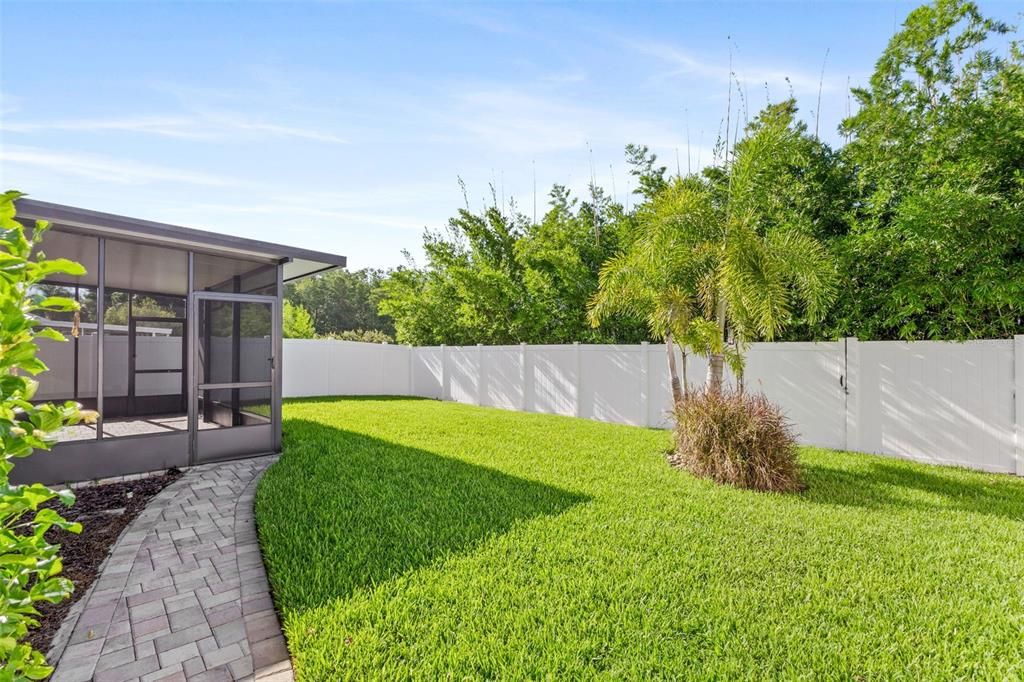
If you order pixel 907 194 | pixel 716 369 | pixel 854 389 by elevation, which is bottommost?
pixel 854 389

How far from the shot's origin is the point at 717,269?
5.93m

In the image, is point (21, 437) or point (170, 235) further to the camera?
point (170, 235)

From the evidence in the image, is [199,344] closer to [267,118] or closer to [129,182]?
[129,182]

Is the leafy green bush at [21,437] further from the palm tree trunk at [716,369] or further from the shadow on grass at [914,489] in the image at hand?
the palm tree trunk at [716,369]

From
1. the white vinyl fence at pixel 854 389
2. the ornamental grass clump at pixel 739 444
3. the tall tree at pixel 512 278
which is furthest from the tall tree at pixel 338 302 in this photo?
the ornamental grass clump at pixel 739 444

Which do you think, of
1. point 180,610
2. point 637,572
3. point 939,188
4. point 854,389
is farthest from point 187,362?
point 939,188

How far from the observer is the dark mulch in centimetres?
270

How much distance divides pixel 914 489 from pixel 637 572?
3.88 metres

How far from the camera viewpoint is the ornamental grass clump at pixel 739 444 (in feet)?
16.9

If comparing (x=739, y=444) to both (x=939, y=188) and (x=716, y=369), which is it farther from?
(x=939, y=188)

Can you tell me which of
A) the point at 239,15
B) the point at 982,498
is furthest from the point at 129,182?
the point at 982,498

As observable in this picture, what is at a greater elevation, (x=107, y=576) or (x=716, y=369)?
(x=716, y=369)

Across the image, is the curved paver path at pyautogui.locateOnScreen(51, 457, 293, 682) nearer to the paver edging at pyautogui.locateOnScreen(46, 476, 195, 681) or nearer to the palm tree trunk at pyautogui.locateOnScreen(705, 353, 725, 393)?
the paver edging at pyautogui.locateOnScreen(46, 476, 195, 681)

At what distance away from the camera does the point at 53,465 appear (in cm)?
491
